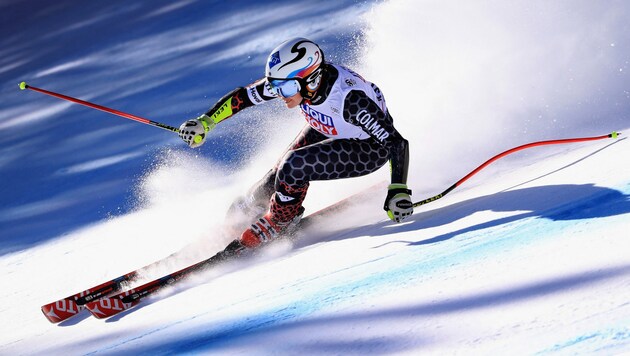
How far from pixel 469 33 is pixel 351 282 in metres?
3.33

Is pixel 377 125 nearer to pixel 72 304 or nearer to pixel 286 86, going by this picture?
pixel 286 86

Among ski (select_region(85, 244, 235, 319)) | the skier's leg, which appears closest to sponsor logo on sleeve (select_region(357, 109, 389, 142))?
the skier's leg

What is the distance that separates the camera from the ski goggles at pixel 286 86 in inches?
161

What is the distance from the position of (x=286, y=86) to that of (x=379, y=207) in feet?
3.49

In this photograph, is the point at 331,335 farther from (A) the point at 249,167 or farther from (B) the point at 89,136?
(B) the point at 89,136

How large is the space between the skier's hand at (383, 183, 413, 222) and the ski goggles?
2.32 feet

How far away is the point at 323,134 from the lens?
4.54 m

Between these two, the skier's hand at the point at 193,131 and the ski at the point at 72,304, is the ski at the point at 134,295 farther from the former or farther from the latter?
the skier's hand at the point at 193,131

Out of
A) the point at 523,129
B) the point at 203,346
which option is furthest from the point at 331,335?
the point at 523,129

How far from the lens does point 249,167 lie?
19.6ft

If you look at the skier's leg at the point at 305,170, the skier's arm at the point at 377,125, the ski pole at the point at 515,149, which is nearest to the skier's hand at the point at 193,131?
the skier's leg at the point at 305,170

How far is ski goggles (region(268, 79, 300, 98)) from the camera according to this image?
4.08m

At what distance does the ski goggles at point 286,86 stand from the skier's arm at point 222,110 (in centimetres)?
42

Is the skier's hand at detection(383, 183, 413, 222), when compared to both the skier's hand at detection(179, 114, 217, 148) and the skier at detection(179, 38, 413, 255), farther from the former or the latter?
the skier's hand at detection(179, 114, 217, 148)
